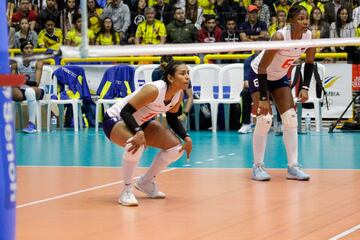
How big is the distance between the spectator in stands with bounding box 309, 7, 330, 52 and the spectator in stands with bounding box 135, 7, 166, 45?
2.61 m

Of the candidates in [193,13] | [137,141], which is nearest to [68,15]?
[193,13]

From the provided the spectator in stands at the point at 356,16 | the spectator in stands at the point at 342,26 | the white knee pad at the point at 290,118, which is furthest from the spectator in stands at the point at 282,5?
the white knee pad at the point at 290,118

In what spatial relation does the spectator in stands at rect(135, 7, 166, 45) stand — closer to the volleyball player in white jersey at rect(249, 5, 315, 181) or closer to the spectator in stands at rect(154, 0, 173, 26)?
the spectator in stands at rect(154, 0, 173, 26)

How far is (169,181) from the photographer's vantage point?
36.7 feet

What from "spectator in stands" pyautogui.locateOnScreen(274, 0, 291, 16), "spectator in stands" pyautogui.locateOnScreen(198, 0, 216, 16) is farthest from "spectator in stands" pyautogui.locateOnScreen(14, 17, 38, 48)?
"spectator in stands" pyautogui.locateOnScreen(274, 0, 291, 16)

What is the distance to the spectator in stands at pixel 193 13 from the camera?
1752 cm

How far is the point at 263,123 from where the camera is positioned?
11.2 meters

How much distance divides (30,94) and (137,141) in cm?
1059

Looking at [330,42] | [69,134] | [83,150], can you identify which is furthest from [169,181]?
[69,134]

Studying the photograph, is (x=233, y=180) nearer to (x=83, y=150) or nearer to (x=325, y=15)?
(x=83, y=150)

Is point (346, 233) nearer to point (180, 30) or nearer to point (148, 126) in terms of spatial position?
point (148, 126)

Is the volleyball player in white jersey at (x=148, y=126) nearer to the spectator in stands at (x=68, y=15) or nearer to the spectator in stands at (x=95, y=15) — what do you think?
the spectator in stands at (x=68, y=15)

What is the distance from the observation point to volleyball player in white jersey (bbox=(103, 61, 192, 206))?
9.15m

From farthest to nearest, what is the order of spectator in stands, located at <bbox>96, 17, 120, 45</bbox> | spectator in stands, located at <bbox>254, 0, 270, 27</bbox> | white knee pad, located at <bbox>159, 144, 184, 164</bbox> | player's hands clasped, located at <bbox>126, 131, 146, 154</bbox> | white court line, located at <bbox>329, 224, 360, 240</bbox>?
spectator in stands, located at <bbox>254, 0, 270, 27</bbox> < spectator in stands, located at <bbox>96, 17, 120, 45</bbox> < white knee pad, located at <bbox>159, 144, 184, 164</bbox> < player's hands clasped, located at <bbox>126, 131, 146, 154</bbox> < white court line, located at <bbox>329, 224, 360, 240</bbox>
